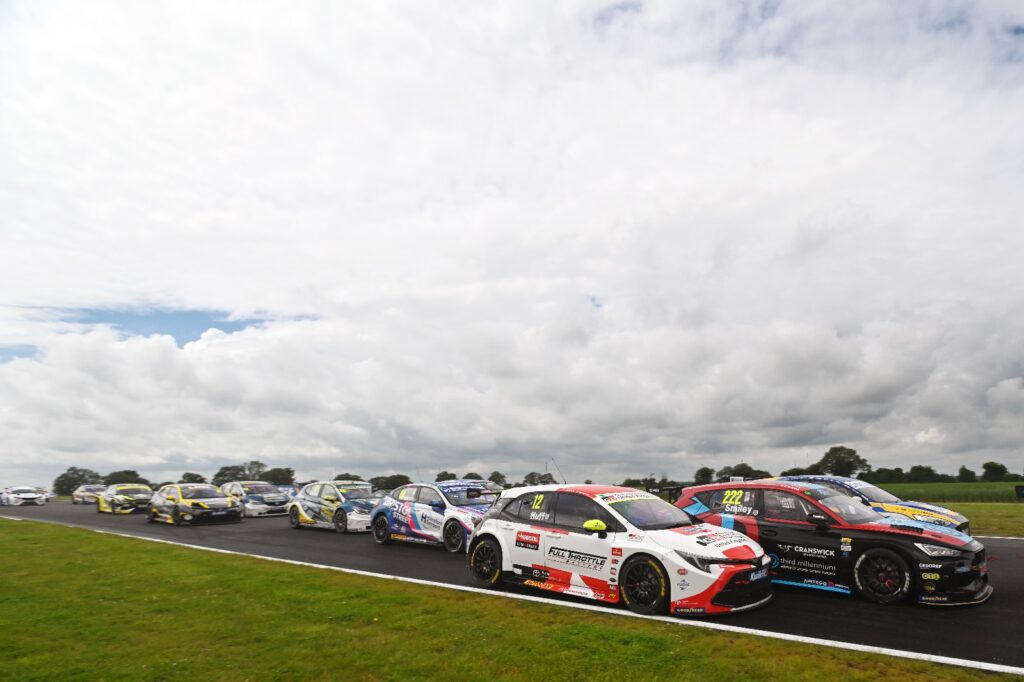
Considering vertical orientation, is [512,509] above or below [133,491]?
above

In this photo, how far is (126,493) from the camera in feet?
100

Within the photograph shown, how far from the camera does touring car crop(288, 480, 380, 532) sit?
64.2 feet

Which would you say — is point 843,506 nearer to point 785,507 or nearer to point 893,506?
point 785,507

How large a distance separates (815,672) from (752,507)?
186 inches

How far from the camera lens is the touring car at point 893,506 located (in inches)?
484

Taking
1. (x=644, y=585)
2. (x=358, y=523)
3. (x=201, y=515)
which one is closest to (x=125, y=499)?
(x=201, y=515)

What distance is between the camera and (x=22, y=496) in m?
42.9

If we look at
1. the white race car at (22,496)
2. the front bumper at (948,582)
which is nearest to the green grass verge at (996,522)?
the front bumper at (948,582)

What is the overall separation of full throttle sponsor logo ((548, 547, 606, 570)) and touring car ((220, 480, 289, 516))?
2043cm

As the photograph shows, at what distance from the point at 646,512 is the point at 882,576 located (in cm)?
309

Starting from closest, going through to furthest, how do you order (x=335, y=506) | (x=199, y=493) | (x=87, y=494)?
(x=335, y=506) → (x=199, y=493) → (x=87, y=494)

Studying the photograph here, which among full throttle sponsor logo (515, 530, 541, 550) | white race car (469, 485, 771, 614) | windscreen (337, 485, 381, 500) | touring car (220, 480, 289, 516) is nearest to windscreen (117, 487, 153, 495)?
touring car (220, 480, 289, 516)

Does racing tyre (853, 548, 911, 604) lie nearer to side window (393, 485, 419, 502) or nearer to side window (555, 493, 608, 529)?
side window (555, 493, 608, 529)

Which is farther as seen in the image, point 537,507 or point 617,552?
point 537,507
